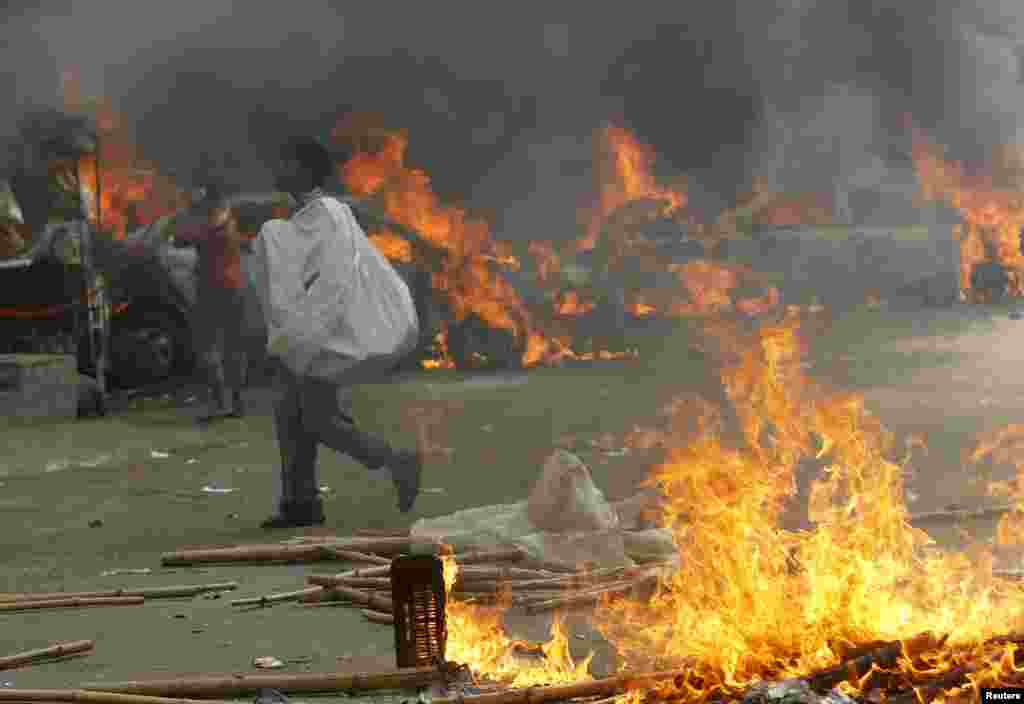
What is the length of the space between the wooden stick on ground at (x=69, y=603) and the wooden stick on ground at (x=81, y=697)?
1520mm

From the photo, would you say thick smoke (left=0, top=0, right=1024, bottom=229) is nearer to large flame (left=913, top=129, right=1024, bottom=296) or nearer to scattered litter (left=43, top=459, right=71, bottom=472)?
large flame (left=913, top=129, right=1024, bottom=296)

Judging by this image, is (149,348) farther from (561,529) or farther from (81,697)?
(81,697)

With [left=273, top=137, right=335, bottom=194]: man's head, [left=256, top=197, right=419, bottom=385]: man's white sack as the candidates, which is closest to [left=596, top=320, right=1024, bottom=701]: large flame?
[left=256, top=197, right=419, bottom=385]: man's white sack

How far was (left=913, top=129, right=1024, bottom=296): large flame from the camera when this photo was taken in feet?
55.2

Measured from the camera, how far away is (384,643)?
18.7 ft

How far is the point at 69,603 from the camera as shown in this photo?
253 inches

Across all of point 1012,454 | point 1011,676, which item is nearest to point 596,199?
point 1012,454

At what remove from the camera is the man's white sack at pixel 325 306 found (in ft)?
25.8

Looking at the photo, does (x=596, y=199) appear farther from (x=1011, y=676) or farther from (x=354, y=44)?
(x=1011, y=676)

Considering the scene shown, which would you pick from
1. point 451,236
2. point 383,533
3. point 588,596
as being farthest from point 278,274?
point 451,236

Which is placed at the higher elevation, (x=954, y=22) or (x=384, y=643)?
(x=954, y=22)

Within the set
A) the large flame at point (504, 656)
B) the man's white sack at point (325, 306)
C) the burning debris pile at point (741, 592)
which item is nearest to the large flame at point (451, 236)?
the man's white sack at point (325, 306)

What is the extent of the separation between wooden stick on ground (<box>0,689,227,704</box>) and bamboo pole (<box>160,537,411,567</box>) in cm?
212

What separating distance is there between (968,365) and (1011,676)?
10.3 meters
